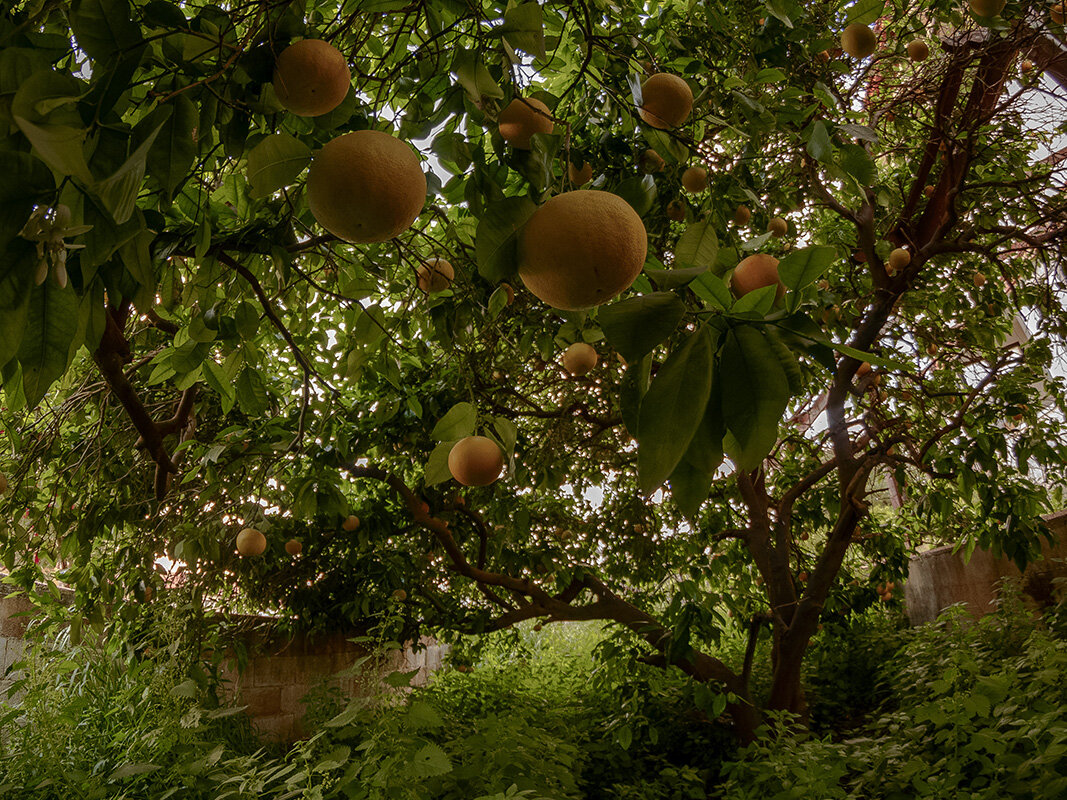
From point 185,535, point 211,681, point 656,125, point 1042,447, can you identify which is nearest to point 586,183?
point 656,125

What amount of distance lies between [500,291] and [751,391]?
801 mm

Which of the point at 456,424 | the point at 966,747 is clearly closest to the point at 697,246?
the point at 456,424

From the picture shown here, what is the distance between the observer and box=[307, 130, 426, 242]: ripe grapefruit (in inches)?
27.8

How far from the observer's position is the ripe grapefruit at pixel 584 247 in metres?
0.62

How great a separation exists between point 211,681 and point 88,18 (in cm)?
352

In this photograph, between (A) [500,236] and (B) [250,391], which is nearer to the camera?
(A) [500,236]

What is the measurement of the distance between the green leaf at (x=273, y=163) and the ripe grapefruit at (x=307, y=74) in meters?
0.09

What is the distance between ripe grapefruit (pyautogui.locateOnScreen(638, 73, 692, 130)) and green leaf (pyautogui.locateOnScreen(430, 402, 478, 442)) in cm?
53

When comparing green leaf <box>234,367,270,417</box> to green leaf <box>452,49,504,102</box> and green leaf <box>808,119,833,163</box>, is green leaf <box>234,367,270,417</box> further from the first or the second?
green leaf <box>808,119,833,163</box>

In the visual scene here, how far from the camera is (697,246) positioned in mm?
820

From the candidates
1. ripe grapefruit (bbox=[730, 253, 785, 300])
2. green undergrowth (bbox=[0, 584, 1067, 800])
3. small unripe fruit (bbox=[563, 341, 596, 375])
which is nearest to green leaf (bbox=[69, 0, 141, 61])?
ripe grapefruit (bbox=[730, 253, 785, 300])

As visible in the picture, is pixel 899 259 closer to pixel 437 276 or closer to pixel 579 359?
pixel 579 359

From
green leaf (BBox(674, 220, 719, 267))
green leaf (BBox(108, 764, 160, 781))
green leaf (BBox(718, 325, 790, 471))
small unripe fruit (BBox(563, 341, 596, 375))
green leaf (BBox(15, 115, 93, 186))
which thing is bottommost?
green leaf (BBox(108, 764, 160, 781))

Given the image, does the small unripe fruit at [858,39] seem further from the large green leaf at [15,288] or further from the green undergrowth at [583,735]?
the large green leaf at [15,288]
